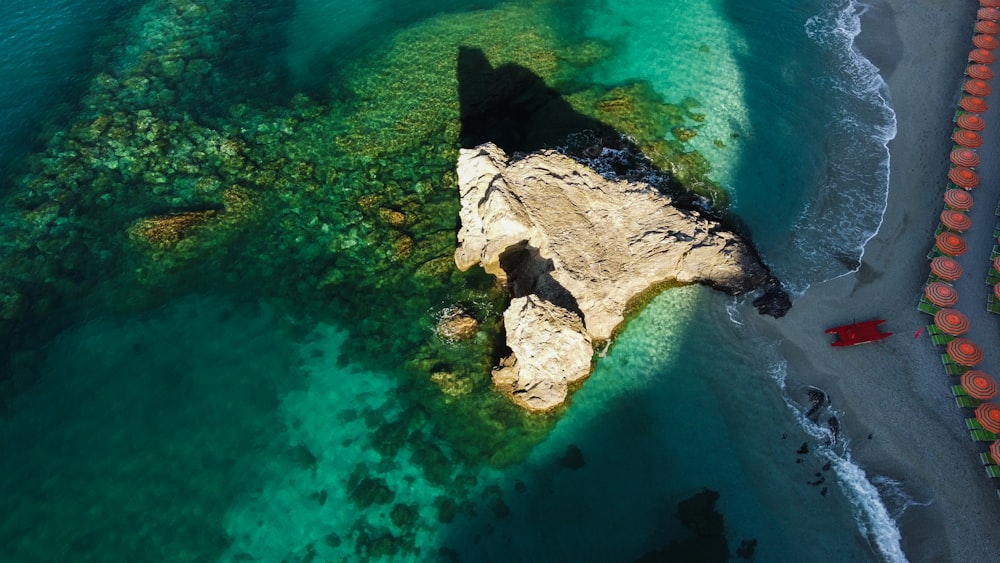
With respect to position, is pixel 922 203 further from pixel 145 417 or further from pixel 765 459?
pixel 145 417

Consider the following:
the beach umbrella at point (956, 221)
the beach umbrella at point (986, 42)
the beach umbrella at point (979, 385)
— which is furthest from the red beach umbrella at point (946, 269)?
the beach umbrella at point (986, 42)

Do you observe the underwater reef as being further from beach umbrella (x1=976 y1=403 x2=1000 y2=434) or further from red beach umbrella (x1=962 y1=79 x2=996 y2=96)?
red beach umbrella (x1=962 y1=79 x2=996 y2=96)

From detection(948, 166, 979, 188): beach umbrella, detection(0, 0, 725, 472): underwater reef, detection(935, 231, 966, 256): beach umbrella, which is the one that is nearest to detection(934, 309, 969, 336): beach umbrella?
detection(935, 231, 966, 256): beach umbrella

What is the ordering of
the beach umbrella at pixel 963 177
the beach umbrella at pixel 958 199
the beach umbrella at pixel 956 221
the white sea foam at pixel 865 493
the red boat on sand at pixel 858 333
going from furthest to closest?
the beach umbrella at pixel 963 177, the beach umbrella at pixel 958 199, the beach umbrella at pixel 956 221, the red boat on sand at pixel 858 333, the white sea foam at pixel 865 493

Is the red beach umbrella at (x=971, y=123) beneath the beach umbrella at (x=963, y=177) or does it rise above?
above

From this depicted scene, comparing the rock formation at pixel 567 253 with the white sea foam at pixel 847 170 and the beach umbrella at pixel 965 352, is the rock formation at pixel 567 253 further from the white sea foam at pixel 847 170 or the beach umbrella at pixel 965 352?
the beach umbrella at pixel 965 352

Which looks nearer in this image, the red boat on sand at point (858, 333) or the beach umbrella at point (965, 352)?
the beach umbrella at point (965, 352)

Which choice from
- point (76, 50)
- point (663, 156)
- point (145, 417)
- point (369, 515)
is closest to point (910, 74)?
point (663, 156)
